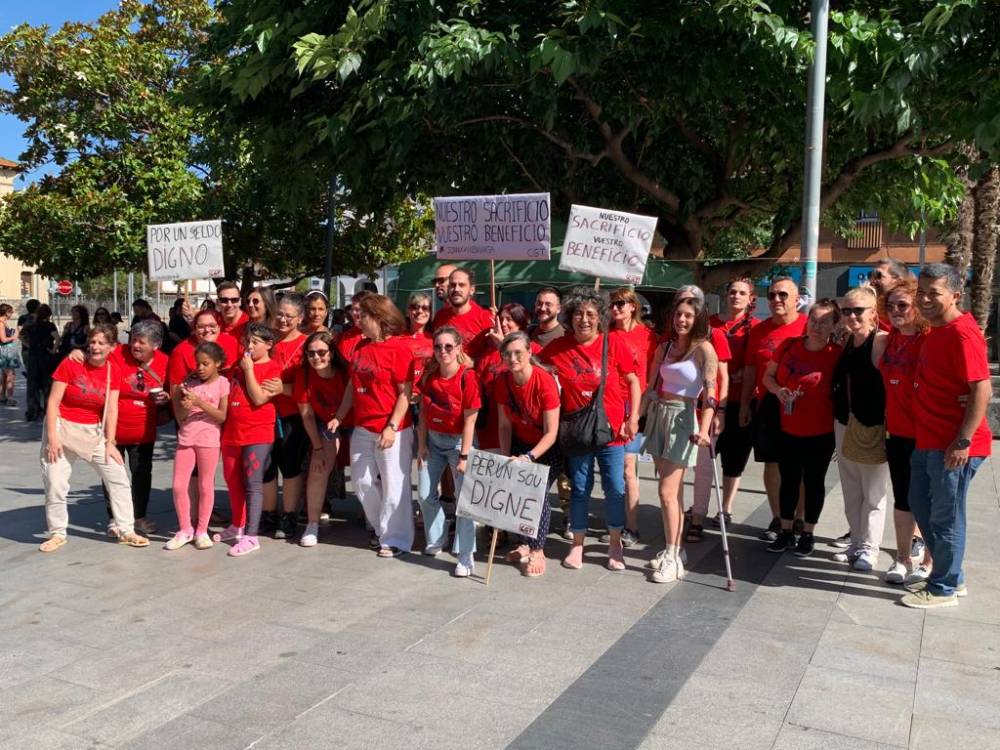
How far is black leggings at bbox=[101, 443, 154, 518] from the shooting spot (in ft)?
23.0

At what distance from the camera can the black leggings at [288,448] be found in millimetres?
6938

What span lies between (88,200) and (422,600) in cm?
1401

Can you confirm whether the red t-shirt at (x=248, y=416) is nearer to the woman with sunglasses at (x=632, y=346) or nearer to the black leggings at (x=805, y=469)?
the woman with sunglasses at (x=632, y=346)

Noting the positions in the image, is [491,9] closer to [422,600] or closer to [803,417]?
[803,417]

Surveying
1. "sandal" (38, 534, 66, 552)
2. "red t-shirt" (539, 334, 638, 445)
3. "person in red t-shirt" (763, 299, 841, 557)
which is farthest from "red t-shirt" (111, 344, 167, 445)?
"person in red t-shirt" (763, 299, 841, 557)

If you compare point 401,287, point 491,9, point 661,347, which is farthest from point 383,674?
point 401,287

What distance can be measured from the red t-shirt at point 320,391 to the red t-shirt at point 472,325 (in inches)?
33.1

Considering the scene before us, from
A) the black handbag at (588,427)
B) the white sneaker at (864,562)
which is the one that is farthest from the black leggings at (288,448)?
the white sneaker at (864,562)

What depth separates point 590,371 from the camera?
6.12 metres

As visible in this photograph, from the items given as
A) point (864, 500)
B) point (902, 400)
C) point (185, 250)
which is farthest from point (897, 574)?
point (185, 250)

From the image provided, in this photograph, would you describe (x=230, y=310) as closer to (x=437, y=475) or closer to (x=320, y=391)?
(x=320, y=391)

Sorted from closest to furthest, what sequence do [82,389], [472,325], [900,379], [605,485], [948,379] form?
[948,379] < [900,379] < [605,485] < [82,389] < [472,325]

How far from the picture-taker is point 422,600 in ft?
18.2

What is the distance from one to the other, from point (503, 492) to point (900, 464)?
2357 mm
